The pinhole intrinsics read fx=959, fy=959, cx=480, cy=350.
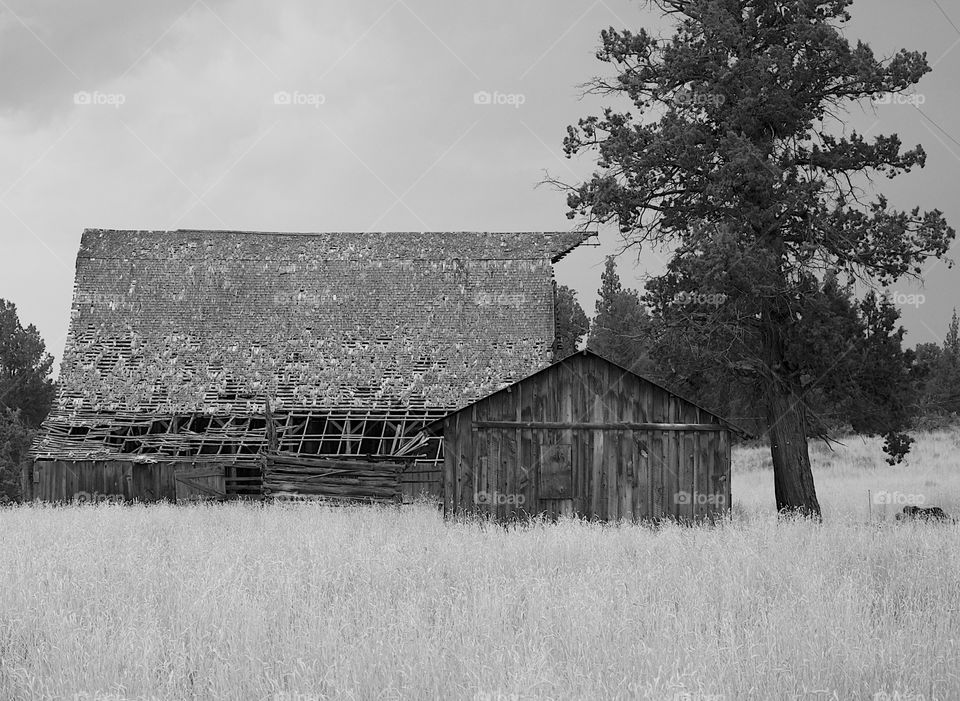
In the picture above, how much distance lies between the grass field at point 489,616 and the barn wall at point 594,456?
212 inches

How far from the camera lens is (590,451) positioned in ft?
68.4

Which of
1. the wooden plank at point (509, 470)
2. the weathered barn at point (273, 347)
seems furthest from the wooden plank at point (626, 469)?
the weathered barn at point (273, 347)

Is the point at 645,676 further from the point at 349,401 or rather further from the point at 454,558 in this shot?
the point at 349,401

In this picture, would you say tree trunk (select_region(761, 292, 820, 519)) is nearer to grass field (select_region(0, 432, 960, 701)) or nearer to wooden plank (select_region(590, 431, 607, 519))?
wooden plank (select_region(590, 431, 607, 519))

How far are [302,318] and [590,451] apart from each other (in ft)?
52.4

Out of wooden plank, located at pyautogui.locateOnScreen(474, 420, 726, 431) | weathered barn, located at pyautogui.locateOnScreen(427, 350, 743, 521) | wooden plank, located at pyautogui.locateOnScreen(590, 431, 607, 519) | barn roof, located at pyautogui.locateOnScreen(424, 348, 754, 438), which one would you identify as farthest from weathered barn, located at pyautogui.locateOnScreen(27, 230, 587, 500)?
wooden plank, located at pyautogui.locateOnScreen(590, 431, 607, 519)

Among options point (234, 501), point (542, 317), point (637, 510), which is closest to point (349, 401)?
point (234, 501)

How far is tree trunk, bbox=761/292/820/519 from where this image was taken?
2066 cm

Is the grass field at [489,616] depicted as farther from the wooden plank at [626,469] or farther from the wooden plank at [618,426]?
the wooden plank at [618,426]

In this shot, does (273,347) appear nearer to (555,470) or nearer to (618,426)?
(555,470)

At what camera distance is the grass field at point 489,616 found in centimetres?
663

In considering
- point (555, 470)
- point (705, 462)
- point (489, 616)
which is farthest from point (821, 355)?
point (489, 616)

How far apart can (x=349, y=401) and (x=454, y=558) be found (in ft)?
63.0

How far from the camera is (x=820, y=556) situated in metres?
11.9
